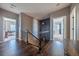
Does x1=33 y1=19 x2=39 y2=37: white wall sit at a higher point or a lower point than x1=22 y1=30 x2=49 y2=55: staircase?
higher

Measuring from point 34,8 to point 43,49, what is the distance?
1.97 ft

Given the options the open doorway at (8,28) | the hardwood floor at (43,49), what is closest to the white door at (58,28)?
the hardwood floor at (43,49)

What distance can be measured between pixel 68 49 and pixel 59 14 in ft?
1.67

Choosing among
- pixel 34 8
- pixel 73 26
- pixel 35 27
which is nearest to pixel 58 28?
pixel 73 26

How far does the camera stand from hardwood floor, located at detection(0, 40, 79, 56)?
5.16 feet

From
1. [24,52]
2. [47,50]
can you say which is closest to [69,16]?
[47,50]

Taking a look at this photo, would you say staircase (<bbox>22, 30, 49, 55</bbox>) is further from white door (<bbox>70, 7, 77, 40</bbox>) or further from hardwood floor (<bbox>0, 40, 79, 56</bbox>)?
white door (<bbox>70, 7, 77, 40</bbox>)

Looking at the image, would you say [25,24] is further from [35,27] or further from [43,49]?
[43,49]

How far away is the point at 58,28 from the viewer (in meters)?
1.63

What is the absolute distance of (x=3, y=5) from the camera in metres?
1.56

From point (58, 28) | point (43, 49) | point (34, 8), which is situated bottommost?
point (43, 49)

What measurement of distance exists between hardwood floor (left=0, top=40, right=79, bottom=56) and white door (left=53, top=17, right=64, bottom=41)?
0.24 ft

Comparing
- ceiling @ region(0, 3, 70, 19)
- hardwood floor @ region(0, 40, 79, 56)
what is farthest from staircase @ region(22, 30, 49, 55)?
ceiling @ region(0, 3, 70, 19)

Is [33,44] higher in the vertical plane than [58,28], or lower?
lower
